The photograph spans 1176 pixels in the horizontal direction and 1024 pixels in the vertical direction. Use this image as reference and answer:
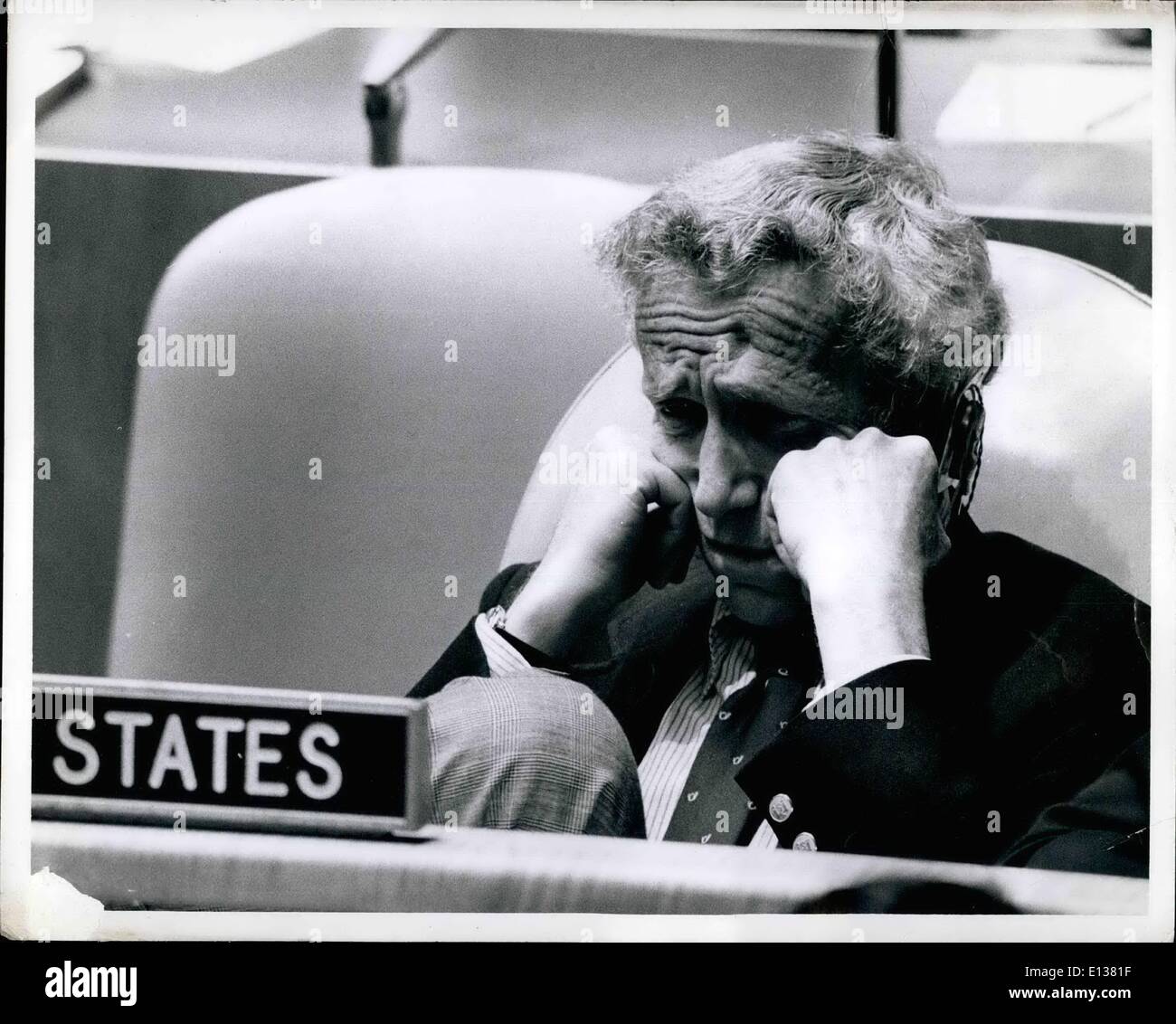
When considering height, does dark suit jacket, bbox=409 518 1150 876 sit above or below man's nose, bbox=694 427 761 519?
below

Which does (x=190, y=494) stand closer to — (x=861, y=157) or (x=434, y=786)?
(x=434, y=786)

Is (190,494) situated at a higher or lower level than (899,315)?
lower

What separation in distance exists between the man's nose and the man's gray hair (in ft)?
1.22

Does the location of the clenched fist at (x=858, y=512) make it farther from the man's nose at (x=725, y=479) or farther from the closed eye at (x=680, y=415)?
the closed eye at (x=680, y=415)

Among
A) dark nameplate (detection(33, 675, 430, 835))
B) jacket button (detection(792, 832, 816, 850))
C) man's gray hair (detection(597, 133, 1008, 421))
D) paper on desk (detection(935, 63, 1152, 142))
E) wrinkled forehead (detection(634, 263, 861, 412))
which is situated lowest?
jacket button (detection(792, 832, 816, 850))

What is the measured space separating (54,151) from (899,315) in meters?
2.26

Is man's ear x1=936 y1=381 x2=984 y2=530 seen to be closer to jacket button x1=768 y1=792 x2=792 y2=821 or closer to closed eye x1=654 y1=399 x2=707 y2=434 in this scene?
closed eye x1=654 y1=399 x2=707 y2=434

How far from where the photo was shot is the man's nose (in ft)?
10.6

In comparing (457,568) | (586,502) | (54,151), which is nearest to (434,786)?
(457,568)

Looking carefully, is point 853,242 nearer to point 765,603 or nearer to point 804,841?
point 765,603

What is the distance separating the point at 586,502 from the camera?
129 inches

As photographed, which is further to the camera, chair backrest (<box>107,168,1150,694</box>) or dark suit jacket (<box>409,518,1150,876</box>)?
chair backrest (<box>107,168,1150,694</box>)

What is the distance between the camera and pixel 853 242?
126 inches

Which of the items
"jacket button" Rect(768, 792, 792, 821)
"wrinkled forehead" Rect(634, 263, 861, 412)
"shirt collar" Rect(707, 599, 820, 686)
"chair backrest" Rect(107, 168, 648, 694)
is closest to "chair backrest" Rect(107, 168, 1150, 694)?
"chair backrest" Rect(107, 168, 648, 694)
